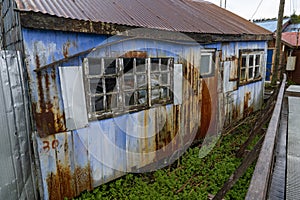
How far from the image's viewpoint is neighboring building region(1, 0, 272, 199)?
2811 mm

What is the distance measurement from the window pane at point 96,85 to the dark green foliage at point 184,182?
5.71 ft

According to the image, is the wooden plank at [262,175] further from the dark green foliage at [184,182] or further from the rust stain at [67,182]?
the rust stain at [67,182]

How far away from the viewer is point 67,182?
3234 mm

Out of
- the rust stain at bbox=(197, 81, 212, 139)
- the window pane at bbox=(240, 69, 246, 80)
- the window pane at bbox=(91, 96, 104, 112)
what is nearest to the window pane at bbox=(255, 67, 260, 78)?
the window pane at bbox=(240, 69, 246, 80)

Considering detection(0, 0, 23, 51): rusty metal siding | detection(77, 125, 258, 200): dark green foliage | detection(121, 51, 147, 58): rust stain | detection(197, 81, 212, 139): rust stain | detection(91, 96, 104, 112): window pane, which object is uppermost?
detection(0, 0, 23, 51): rusty metal siding

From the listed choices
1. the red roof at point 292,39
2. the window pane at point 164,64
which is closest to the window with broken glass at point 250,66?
the window pane at point 164,64

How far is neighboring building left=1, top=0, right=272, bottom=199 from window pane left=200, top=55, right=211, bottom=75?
1.3 inches

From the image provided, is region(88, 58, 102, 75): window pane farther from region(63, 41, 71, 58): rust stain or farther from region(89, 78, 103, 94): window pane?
region(63, 41, 71, 58): rust stain

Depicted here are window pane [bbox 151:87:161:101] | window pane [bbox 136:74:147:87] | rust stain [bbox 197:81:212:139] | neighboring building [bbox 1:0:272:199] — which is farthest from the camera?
rust stain [bbox 197:81:212:139]

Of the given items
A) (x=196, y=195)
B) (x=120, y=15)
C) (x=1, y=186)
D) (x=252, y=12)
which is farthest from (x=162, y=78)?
(x=252, y=12)

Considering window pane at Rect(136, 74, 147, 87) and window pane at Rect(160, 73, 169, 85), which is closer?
window pane at Rect(136, 74, 147, 87)

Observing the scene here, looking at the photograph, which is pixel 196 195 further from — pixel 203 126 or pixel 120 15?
pixel 120 15

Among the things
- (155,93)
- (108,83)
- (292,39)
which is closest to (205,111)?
(155,93)

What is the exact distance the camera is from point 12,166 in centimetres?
245
